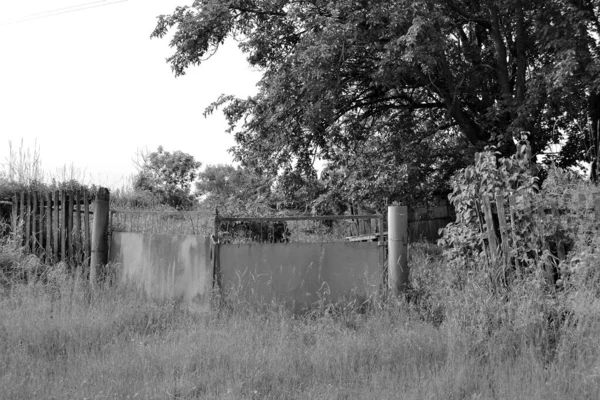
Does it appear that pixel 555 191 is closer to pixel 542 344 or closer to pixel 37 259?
pixel 542 344

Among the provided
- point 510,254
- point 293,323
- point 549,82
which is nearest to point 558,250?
point 510,254

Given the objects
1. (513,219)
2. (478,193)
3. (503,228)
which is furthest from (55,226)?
(513,219)

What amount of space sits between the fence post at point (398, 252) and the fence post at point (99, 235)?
439cm

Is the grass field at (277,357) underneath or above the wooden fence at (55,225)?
underneath

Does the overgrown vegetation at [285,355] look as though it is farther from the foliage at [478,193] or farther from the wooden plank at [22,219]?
the wooden plank at [22,219]

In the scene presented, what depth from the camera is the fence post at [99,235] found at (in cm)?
833

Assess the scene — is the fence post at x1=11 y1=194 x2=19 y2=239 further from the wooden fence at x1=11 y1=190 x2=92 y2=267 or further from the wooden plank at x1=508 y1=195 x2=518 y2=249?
the wooden plank at x1=508 y1=195 x2=518 y2=249

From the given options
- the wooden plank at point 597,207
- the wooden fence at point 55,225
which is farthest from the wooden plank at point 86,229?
the wooden plank at point 597,207

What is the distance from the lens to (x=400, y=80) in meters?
13.6

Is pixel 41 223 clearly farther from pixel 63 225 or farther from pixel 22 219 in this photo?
pixel 63 225

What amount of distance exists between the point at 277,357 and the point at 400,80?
9742mm

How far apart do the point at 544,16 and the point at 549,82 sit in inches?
82.4

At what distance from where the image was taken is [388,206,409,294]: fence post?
22.3 feet

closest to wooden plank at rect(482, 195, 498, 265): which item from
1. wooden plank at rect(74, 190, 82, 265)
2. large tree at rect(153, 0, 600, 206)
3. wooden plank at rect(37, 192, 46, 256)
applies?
large tree at rect(153, 0, 600, 206)
